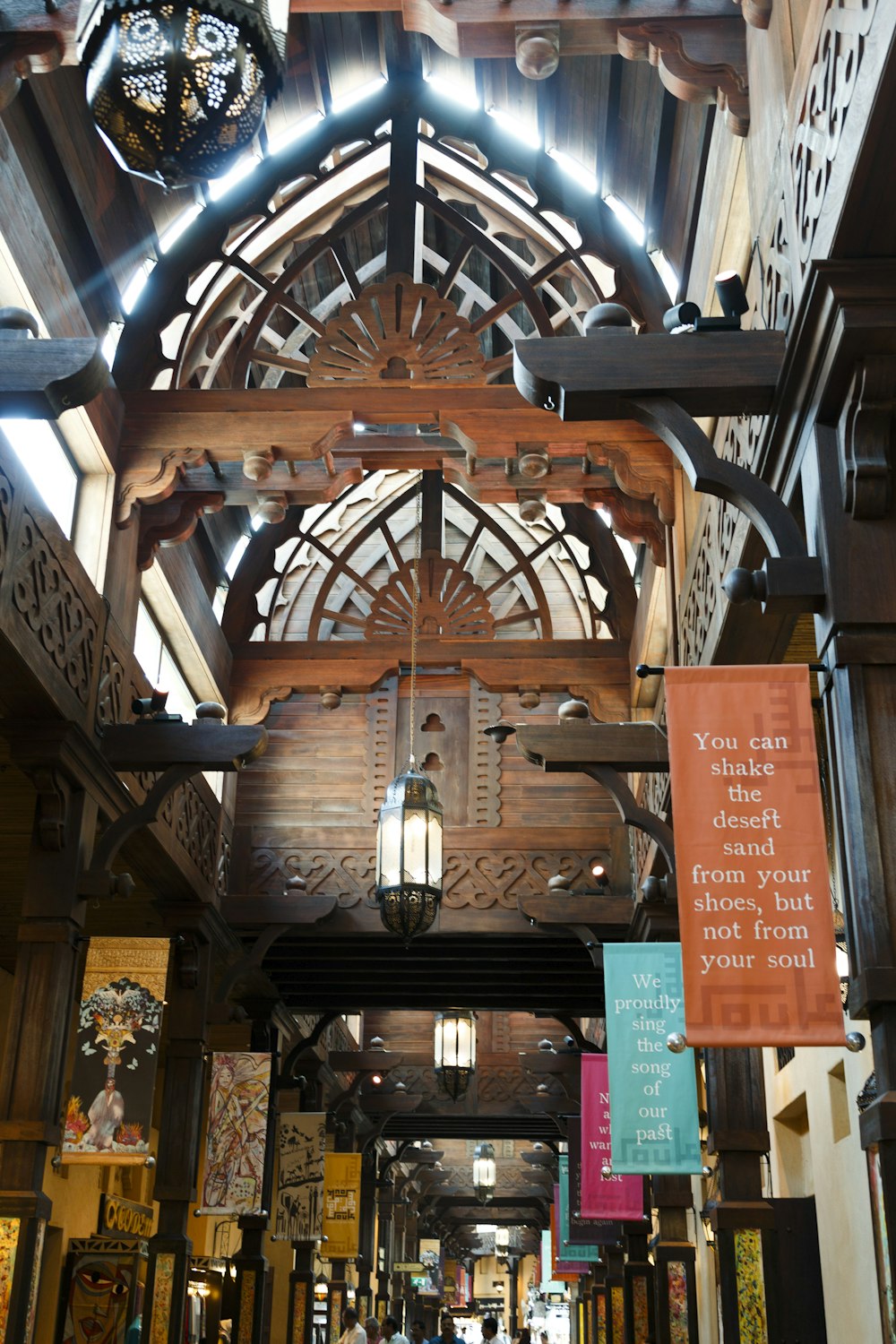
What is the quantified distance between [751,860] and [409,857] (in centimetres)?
583

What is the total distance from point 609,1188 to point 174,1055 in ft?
15.1

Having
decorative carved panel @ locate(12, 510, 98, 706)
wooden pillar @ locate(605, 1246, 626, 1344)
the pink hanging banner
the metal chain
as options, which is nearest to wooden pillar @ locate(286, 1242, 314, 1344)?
wooden pillar @ locate(605, 1246, 626, 1344)

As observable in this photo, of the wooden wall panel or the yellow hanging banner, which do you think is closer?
the wooden wall panel

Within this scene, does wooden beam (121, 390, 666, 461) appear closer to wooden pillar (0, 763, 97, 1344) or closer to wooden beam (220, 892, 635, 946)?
wooden pillar (0, 763, 97, 1344)

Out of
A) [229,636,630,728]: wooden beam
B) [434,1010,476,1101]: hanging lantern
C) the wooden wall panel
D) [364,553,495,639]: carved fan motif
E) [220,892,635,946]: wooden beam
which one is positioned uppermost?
[364,553,495,639]: carved fan motif

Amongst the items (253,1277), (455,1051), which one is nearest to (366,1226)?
(455,1051)

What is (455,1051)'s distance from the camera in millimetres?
18531

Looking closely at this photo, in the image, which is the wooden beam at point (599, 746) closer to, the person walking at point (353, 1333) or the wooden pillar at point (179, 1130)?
the wooden pillar at point (179, 1130)

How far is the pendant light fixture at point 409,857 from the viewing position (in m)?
11.1

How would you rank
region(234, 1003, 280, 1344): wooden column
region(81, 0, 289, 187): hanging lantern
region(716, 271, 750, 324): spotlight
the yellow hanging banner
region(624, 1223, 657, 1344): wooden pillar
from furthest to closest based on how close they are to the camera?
Result: the yellow hanging banner < region(624, 1223, 657, 1344): wooden pillar < region(234, 1003, 280, 1344): wooden column < region(716, 271, 750, 324): spotlight < region(81, 0, 289, 187): hanging lantern

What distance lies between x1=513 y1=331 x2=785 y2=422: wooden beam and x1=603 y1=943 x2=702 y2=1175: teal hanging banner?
4780 mm

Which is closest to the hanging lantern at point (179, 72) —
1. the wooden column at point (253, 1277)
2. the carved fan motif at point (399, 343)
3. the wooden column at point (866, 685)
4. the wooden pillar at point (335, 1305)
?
the wooden column at point (866, 685)

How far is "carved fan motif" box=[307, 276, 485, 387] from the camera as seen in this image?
11.6 meters

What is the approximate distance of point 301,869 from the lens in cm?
1503
